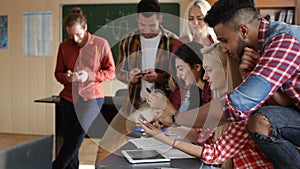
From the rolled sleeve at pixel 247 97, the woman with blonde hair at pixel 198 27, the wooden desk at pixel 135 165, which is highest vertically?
the woman with blonde hair at pixel 198 27

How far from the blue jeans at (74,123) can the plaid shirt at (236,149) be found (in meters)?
1.79


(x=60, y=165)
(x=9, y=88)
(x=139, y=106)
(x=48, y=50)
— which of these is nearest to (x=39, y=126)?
(x=9, y=88)

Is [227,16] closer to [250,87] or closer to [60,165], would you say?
[250,87]

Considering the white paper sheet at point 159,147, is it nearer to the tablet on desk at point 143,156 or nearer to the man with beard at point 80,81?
the tablet on desk at point 143,156

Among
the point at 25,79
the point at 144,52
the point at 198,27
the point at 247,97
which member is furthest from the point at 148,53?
the point at 25,79

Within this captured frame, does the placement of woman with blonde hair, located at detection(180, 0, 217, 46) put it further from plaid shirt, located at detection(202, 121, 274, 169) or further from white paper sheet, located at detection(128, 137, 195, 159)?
plaid shirt, located at detection(202, 121, 274, 169)

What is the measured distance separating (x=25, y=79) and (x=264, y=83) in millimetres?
4901

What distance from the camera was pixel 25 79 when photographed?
227 inches

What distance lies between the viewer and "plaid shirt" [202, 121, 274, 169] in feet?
5.34

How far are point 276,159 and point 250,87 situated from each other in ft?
0.99

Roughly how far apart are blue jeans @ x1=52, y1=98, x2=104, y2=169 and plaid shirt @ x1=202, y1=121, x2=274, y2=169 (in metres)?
1.79

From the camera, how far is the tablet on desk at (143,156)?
62.1 inches

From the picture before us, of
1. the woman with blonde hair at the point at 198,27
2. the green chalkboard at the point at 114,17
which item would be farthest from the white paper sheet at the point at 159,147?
the green chalkboard at the point at 114,17

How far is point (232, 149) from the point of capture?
64.8 inches
